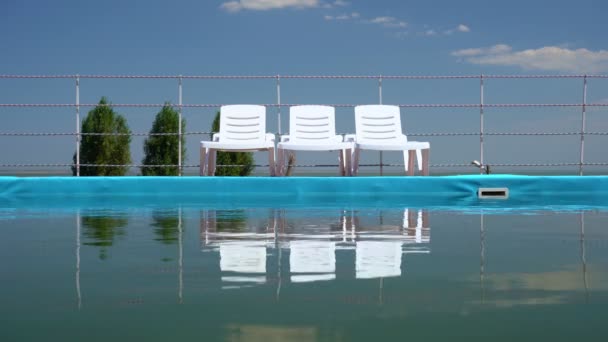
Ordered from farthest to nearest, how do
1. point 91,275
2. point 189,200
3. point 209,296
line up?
point 189,200
point 91,275
point 209,296

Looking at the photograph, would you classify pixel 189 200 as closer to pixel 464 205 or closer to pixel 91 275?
pixel 464 205

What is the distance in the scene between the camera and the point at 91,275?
2.00 m

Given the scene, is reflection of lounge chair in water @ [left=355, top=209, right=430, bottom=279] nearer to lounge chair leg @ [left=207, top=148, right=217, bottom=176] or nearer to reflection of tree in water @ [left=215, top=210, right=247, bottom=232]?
reflection of tree in water @ [left=215, top=210, right=247, bottom=232]

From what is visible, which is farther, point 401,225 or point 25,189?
point 25,189

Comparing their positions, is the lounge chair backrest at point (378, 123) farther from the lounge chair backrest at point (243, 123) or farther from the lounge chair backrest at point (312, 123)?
the lounge chair backrest at point (243, 123)

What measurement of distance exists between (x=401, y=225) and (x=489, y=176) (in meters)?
2.65

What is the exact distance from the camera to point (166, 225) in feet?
Result: 11.7

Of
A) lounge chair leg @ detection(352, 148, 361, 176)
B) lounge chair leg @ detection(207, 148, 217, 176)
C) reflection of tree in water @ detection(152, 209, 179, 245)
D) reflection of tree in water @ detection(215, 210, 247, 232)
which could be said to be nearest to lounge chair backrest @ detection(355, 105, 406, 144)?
lounge chair leg @ detection(352, 148, 361, 176)

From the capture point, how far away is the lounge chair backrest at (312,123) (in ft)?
20.5

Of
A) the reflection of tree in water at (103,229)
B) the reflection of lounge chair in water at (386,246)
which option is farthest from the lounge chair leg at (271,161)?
the reflection of lounge chair in water at (386,246)

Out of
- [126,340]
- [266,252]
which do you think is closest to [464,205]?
[266,252]

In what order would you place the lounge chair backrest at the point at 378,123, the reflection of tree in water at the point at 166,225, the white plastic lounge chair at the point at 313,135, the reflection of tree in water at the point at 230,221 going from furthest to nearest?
the lounge chair backrest at the point at 378,123 < the white plastic lounge chair at the point at 313,135 < the reflection of tree in water at the point at 230,221 < the reflection of tree in water at the point at 166,225

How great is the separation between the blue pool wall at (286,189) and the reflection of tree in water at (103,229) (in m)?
1.67

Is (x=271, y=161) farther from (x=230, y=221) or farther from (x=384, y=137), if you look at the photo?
(x=230, y=221)
